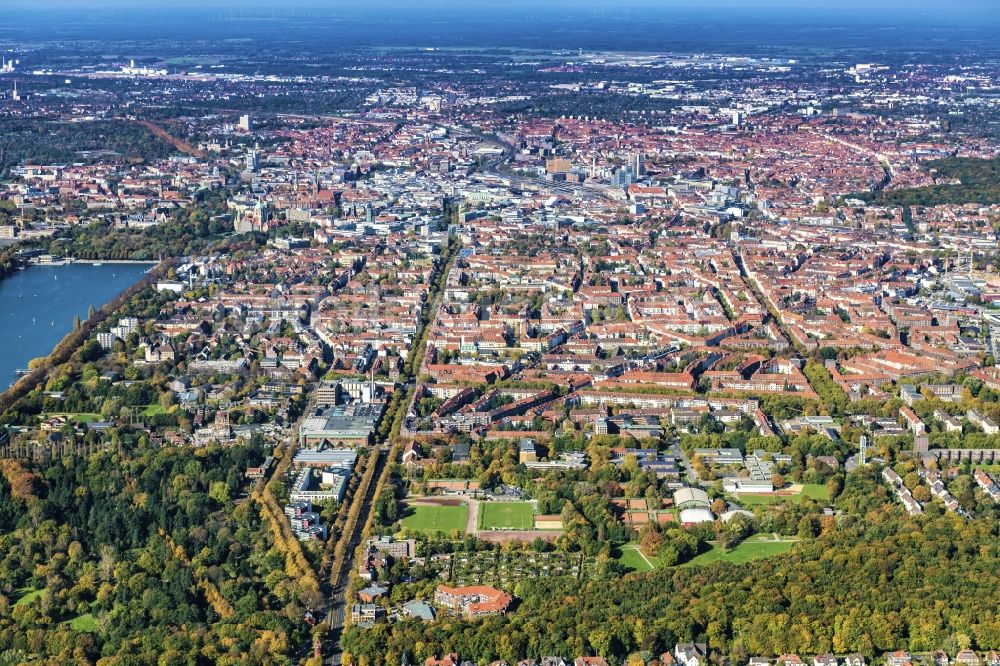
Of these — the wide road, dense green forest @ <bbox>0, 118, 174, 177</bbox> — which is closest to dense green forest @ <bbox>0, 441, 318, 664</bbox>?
the wide road

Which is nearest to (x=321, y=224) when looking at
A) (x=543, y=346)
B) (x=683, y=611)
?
(x=543, y=346)

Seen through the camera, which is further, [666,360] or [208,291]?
[208,291]

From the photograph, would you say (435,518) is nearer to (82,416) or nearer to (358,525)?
(358,525)

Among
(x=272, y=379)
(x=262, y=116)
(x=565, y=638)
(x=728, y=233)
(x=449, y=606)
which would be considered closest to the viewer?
(x=565, y=638)

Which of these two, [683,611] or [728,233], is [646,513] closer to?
[683,611]

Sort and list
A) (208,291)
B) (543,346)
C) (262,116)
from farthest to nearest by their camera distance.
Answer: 1. (262,116)
2. (208,291)
3. (543,346)

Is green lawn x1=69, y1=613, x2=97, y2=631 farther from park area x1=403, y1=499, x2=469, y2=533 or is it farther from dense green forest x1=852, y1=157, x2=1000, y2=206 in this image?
dense green forest x1=852, y1=157, x2=1000, y2=206

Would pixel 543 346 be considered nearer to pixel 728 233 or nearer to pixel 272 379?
pixel 272 379
